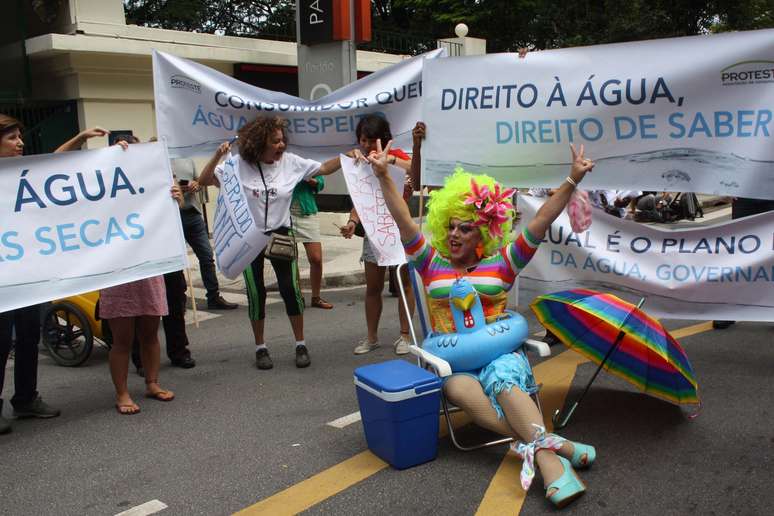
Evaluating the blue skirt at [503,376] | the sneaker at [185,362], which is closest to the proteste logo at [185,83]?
the sneaker at [185,362]

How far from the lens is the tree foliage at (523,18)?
20.2m

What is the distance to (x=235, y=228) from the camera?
5254 mm

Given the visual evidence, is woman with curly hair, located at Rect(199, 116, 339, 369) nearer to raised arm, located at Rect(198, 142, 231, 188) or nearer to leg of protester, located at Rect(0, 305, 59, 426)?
raised arm, located at Rect(198, 142, 231, 188)

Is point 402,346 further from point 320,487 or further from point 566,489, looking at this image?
point 566,489

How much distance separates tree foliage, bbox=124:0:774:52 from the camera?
20172 mm

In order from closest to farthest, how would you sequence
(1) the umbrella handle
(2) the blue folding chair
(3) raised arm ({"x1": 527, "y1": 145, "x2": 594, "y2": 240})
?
(2) the blue folding chair < (3) raised arm ({"x1": 527, "y1": 145, "x2": 594, "y2": 240}) < (1) the umbrella handle

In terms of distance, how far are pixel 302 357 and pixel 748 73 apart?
340cm

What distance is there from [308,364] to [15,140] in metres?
2.42

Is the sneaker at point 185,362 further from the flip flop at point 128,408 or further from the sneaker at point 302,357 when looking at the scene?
the flip flop at point 128,408

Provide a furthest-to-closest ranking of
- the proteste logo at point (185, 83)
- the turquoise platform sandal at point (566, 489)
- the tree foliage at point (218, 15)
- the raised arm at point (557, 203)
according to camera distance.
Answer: the tree foliage at point (218, 15), the proteste logo at point (185, 83), the raised arm at point (557, 203), the turquoise platform sandal at point (566, 489)

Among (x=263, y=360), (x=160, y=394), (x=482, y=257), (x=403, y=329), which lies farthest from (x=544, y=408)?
(x=160, y=394)

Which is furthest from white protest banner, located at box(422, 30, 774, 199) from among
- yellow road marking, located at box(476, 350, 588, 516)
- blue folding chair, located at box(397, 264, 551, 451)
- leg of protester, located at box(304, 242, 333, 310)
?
leg of protester, located at box(304, 242, 333, 310)

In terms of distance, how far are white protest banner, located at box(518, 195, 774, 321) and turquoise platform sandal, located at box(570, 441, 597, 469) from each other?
143 cm

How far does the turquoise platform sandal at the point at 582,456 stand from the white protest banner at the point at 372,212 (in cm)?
219
